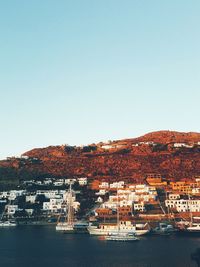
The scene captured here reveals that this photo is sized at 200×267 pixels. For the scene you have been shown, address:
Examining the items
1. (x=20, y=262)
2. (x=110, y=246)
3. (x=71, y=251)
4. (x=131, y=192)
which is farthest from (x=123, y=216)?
(x=20, y=262)

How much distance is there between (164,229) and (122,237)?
987 centimetres

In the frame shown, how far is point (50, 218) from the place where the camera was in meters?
107

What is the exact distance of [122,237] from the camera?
245 feet

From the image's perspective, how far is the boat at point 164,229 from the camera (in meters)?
80.1

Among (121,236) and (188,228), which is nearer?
(121,236)

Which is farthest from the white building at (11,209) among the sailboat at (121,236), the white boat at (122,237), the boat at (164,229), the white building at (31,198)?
the boat at (164,229)

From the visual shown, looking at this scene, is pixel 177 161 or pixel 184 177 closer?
pixel 184 177

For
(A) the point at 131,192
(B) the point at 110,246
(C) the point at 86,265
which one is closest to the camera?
(C) the point at 86,265

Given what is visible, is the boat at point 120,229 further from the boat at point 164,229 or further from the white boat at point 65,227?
the white boat at point 65,227

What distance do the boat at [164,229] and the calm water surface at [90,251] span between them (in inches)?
159

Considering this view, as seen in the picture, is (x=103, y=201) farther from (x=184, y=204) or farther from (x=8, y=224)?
(x=8, y=224)

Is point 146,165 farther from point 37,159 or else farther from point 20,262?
point 20,262

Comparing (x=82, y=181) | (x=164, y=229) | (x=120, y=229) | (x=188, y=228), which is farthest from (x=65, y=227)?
(x=82, y=181)

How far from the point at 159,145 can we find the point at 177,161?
17113 millimetres
